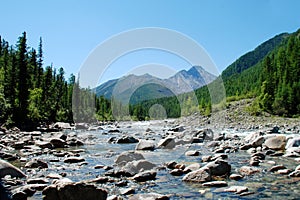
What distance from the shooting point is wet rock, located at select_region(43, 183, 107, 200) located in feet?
24.0

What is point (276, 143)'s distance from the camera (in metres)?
18.8

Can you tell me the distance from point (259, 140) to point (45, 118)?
4278 cm

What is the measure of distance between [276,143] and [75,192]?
48.7ft

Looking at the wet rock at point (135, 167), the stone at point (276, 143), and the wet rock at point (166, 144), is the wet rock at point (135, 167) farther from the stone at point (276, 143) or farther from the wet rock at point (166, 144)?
the stone at point (276, 143)

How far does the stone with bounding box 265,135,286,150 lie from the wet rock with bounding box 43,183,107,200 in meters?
13.8

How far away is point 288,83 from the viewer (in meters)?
65.1

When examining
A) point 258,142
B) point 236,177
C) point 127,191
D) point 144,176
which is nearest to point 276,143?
point 258,142

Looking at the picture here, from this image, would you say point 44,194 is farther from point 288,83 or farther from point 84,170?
point 288,83

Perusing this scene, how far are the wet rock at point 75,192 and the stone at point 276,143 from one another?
1385 cm

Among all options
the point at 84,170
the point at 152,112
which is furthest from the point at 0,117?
the point at 152,112

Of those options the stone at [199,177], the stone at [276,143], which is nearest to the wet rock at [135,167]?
the stone at [199,177]

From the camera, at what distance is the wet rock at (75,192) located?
7.33 metres

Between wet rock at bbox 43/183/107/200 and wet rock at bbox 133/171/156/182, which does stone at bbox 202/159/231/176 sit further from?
wet rock at bbox 43/183/107/200

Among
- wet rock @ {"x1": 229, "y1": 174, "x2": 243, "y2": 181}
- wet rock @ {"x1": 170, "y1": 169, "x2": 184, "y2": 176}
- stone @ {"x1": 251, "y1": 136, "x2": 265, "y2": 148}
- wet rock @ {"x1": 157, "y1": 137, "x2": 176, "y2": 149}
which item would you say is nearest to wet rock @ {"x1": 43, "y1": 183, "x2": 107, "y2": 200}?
wet rock @ {"x1": 170, "y1": 169, "x2": 184, "y2": 176}
